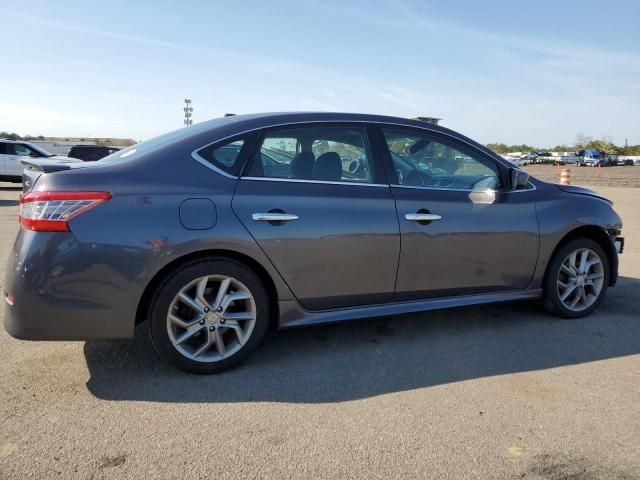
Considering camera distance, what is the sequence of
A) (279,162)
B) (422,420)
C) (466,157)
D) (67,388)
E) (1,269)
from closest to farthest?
(422,420) < (67,388) < (279,162) < (466,157) < (1,269)

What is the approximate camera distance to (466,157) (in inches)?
158

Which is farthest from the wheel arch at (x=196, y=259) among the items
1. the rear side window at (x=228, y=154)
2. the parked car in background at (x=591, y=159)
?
the parked car in background at (x=591, y=159)

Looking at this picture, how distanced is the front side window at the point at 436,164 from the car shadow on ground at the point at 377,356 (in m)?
1.16

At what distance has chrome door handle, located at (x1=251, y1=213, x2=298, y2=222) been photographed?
3.17m

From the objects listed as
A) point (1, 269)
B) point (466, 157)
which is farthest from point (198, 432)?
point (1, 269)

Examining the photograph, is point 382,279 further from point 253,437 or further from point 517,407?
point 253,437

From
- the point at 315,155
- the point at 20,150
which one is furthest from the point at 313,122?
the point at 20,150

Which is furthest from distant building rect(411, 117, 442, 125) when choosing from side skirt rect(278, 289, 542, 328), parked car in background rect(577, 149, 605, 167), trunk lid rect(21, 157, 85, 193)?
parked car in background rect(577, 149, 605, 167)

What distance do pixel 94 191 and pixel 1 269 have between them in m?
3.53

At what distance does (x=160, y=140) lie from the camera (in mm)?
3492

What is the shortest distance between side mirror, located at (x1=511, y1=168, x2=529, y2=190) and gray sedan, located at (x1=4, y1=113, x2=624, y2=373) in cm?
1

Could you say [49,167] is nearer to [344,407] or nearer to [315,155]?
[315,155]

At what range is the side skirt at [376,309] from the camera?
A: 3381 mm

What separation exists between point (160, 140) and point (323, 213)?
1.23m
